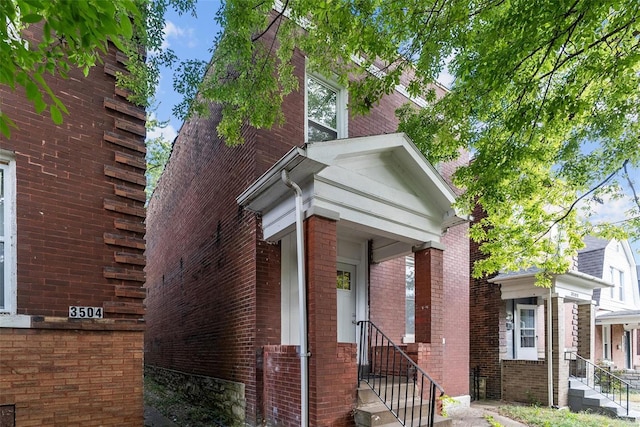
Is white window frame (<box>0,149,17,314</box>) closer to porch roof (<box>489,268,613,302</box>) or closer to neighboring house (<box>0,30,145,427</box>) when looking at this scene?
neighboring house (<box>0,30,145,427</box>)

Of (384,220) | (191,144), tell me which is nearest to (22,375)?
(384,220)

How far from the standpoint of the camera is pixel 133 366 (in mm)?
A: 4910

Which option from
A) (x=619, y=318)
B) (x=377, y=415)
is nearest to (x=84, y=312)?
(x=377, y=415)

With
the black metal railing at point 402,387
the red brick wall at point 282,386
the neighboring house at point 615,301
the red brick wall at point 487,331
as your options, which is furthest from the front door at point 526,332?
the red brick wall at point 282,386

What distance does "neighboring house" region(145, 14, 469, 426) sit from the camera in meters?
5.45

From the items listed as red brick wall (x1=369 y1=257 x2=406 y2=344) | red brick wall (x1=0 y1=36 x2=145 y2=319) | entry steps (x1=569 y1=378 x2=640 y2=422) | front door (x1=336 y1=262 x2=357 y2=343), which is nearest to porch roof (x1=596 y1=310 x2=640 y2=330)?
entry steps (x1=569 y1=378 x2=640 y2=422)

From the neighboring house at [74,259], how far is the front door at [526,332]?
1153 cm

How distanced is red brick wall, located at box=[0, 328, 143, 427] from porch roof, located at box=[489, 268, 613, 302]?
33.1 ft

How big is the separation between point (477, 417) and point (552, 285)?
4630mm

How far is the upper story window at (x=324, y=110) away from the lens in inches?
307

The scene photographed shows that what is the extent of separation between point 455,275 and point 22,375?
28.5 feet

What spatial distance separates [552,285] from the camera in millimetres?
11023

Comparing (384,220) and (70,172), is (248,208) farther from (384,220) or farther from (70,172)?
(70,172)

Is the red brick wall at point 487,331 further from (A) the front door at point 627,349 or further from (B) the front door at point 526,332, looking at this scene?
(A) the front door at point 627,349
